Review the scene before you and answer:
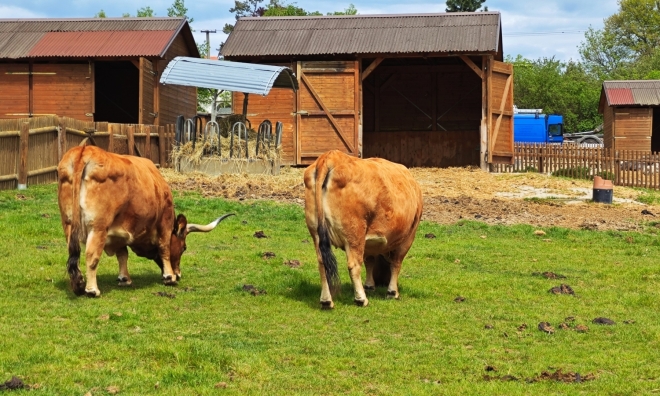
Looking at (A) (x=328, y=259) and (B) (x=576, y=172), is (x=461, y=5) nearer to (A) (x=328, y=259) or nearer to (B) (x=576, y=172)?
(B) (x=576, y=172)

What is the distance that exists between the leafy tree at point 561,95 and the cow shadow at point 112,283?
6779cm

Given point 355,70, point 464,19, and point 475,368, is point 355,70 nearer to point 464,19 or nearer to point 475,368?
point 464,19

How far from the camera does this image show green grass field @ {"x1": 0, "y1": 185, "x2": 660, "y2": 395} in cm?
661

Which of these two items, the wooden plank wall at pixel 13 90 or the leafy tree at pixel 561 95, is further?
the leafy tree at pixel 561 95

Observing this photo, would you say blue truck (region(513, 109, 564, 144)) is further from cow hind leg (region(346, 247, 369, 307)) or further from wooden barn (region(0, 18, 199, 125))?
cow hind leg (region(346, 247, 369, 307))

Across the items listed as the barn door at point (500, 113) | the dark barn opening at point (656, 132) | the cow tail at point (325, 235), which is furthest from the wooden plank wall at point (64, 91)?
the dark barn opening at point (656, 132)

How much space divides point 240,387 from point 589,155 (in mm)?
24900

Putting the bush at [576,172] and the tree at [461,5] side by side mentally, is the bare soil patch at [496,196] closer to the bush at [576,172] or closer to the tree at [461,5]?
the bush at [576,172]

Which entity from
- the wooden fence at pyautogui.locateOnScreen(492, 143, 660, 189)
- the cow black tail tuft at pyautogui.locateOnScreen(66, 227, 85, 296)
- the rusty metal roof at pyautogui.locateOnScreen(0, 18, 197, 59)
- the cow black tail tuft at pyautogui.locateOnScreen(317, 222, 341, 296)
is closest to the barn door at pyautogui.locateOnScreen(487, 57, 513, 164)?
the wooden fence at pyautogui.locateOnScreen(492, 143, 660, 189)

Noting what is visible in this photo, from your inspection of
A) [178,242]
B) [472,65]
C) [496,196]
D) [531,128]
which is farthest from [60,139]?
[531,128]

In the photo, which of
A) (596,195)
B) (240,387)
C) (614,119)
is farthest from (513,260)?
(614,119)

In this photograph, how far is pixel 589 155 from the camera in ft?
97.0

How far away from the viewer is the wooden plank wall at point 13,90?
29.5m

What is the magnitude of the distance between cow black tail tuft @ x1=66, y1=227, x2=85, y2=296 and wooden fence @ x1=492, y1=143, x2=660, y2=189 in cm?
2126
